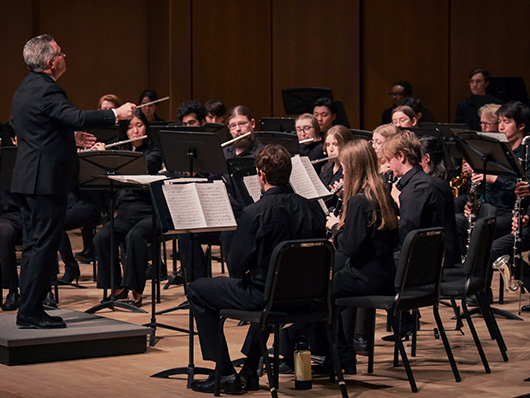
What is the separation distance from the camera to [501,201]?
5.46 m

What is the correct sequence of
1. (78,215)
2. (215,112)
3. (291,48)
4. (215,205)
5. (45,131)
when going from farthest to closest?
(291,48) → (215,112) → (78,215) → (45,131) → (215,205)

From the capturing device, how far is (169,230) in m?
3.57

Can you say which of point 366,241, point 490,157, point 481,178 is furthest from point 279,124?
point 366,241

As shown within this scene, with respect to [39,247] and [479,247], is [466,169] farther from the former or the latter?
[39,247]

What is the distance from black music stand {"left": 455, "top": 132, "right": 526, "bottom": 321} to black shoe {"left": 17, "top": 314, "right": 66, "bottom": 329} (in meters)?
2.30

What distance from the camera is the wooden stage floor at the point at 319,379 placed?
341cm

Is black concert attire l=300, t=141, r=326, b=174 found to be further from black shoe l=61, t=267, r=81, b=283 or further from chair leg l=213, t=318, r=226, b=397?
chair leg l=213, t=318, r=226, b=397

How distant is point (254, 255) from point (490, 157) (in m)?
2.21

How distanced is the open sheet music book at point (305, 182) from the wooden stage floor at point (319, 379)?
0.84 metres

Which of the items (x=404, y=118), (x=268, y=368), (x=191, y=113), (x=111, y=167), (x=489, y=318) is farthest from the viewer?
(x=191, y=113)

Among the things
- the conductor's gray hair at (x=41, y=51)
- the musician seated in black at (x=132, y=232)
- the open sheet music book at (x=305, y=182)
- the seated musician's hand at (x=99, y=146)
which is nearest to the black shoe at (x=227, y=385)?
the open sheet music book at (x=305, y=182)

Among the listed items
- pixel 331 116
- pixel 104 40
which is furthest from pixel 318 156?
pixel 104 40

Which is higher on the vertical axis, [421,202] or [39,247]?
[421,202]

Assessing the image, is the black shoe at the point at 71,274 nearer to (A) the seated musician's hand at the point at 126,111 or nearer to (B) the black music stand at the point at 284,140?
(B) the black music stand at the point at 284,140
